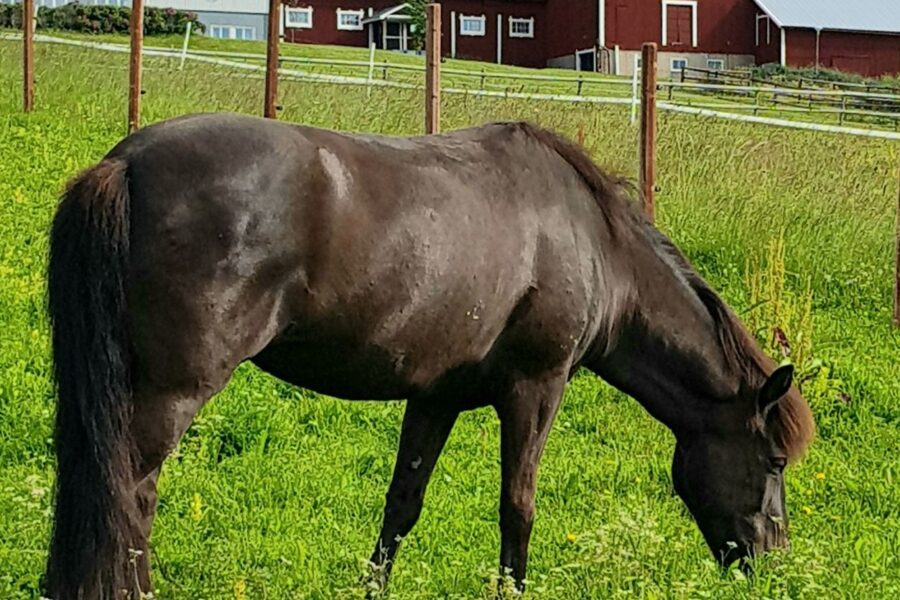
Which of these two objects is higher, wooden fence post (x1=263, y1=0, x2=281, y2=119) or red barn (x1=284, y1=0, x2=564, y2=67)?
red barn (x1=284, y1=0, x2=564, y2=67)

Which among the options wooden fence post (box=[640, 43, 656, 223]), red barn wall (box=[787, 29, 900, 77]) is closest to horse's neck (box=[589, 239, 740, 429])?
wooden fence post (box=[640, 43, 656, 223])

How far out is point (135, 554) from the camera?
3633 mm

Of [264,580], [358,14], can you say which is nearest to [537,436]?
[264,580]

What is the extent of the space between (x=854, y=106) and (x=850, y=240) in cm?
2644

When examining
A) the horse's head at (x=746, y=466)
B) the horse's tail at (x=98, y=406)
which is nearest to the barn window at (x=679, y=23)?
the horse's head at (x=746, y=466)

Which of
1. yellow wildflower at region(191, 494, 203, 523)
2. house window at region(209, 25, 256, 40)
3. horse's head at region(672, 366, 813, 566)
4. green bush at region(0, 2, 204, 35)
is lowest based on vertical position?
yellow wildflower at region(191, 494, 203, 523)

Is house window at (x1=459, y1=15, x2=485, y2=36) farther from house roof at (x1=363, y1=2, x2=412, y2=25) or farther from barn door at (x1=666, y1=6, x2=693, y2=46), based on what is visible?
barn door at (x1=666, y1=6, x2=693, y2=46)

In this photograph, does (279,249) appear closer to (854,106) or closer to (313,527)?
(313,527)

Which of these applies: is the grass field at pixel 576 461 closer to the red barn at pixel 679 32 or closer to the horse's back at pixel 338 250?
the horse's back at pixel 338 250

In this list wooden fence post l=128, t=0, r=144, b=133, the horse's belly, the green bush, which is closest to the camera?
the horse's belly

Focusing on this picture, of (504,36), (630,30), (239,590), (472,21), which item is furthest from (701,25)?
(239,590)

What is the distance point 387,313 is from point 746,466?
1.87 m

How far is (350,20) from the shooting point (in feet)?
160

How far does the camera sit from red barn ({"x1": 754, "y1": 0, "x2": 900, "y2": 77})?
45844 mm
